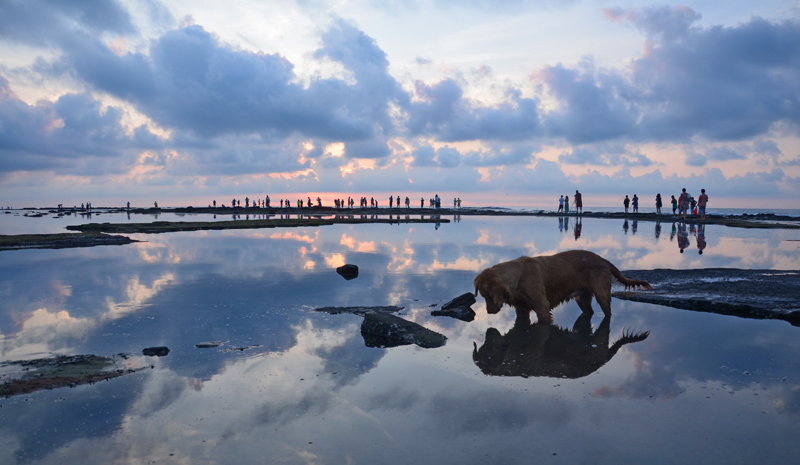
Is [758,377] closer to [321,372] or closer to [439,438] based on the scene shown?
[439,438]

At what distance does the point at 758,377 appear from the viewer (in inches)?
272

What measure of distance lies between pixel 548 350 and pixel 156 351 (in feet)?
22.6

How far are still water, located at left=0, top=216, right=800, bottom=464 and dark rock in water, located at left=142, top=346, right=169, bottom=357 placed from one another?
0.20 meters

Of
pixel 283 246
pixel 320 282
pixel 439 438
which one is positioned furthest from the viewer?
pixel 283 246

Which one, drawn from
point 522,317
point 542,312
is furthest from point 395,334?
point 542,312

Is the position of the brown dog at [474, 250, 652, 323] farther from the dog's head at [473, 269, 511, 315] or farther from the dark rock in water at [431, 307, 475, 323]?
the dark rock in water at [431, 307, 475, 323]

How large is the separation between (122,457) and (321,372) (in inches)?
117

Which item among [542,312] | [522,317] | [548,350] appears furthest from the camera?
[522,317]

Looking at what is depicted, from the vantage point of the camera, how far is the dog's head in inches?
377

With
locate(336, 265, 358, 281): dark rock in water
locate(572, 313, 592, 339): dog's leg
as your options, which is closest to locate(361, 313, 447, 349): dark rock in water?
locate(572, 313, 592, 339): dog's leg

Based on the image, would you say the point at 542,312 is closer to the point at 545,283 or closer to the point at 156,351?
the point at 545,283

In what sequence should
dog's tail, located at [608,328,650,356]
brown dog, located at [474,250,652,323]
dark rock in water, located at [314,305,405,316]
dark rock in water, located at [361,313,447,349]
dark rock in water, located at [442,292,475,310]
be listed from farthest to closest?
dark rock in water, located at [442,292,475,310] → dark rock in water, located at [314,305,405,316] → brown dog, located at [474,250,652,323] → dark rock in water, located at [361,313,447,349] → dog's tail, located at [608,328,650,356]

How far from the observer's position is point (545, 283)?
1012cm

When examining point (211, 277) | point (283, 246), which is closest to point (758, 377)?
point (211, 277)
